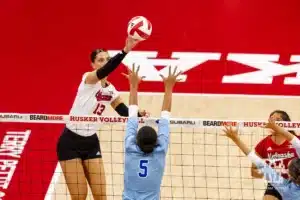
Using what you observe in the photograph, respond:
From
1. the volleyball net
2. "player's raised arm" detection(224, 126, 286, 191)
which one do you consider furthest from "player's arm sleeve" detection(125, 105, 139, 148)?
the volleyball net

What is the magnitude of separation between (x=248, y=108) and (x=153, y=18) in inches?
129

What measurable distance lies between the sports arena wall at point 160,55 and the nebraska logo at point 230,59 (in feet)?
0.06

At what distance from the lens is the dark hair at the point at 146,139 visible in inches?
311

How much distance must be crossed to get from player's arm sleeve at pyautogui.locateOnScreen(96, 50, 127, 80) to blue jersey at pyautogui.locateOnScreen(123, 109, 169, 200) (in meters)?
1.13

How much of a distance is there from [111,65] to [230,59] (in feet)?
19.0

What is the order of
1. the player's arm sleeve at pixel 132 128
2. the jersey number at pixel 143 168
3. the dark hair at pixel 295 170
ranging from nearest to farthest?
1. the dark hair at pixel 295 170
2. the jersey number at pixel 143 168
3. the player's arm sleeve at pixel 132 128

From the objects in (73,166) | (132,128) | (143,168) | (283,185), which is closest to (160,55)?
(73,166)

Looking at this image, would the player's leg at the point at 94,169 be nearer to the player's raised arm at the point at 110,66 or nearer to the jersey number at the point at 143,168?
the player's raised arm at the point at 110,66

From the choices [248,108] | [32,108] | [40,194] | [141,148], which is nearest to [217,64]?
[248,108]

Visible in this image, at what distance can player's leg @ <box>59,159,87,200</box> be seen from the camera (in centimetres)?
978

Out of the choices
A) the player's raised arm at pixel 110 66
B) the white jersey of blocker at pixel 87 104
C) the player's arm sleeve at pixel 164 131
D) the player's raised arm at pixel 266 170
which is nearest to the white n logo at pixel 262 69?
the white jersey of blocker at pixel 87 104

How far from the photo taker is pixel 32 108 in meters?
13.5

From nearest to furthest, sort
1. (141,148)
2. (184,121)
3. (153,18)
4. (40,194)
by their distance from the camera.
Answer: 1. (141,148)
2. (184,121)
3. (40,194)
4. (153,18)

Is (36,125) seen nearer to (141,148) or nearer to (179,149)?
(179,149)
